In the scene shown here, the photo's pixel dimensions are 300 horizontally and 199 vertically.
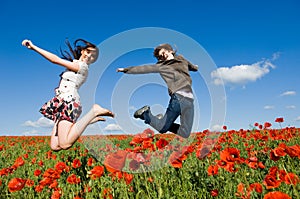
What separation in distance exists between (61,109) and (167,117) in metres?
1.75

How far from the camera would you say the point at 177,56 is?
5820 mm

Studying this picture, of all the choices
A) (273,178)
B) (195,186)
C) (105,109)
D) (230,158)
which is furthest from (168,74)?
(273,178)

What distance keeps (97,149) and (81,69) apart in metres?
1.29

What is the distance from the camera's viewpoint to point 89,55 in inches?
211

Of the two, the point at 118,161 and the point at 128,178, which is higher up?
the point at 118,161

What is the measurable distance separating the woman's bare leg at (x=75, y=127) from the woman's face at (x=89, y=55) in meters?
0.83

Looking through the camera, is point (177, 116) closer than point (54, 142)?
No

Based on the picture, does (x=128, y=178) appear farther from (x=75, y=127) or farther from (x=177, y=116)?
(x=177, y=116)

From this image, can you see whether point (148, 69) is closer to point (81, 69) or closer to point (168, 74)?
point (168, 74)

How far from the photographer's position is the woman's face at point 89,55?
534 centimetres

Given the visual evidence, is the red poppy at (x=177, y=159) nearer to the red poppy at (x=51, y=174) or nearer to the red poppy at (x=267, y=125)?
the red poppy at (x=51, y=174)

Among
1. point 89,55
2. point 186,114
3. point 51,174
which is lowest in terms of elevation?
point 51,174

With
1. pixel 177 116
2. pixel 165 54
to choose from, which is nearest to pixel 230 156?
pixel 177 116

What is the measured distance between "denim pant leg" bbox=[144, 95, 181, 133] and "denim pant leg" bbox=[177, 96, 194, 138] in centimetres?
9
